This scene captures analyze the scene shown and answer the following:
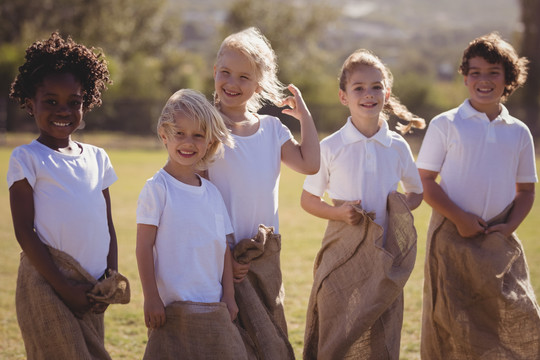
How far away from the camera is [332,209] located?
341 cm

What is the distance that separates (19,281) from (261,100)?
1567 millimetres

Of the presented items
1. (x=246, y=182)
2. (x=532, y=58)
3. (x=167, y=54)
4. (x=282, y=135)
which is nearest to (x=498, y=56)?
(x=282, y=135)

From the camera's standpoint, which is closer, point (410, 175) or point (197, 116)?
point (197, 116)

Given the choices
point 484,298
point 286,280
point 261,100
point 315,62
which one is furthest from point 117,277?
point 315,62

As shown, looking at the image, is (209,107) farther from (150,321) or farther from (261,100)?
(150,321)

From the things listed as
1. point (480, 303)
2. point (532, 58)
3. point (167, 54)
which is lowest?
point (480, 303)

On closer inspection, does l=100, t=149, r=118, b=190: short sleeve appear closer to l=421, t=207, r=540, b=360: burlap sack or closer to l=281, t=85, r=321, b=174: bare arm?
l=281, t=85, r=321, b=174: bare arm

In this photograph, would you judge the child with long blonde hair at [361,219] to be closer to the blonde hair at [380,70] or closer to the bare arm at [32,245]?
the blonde hair at [380,70]

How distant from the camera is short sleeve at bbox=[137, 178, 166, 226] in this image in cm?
284

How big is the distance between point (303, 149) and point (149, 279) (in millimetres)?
1035

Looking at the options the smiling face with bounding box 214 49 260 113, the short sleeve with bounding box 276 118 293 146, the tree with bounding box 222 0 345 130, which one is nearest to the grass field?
the short sleeve with bounding box 276 118 293 146

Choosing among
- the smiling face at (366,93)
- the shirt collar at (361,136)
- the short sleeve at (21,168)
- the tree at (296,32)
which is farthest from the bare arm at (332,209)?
the tree at (296,32)

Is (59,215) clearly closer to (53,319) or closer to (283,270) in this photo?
(53,319)

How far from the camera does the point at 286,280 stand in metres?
6.09
